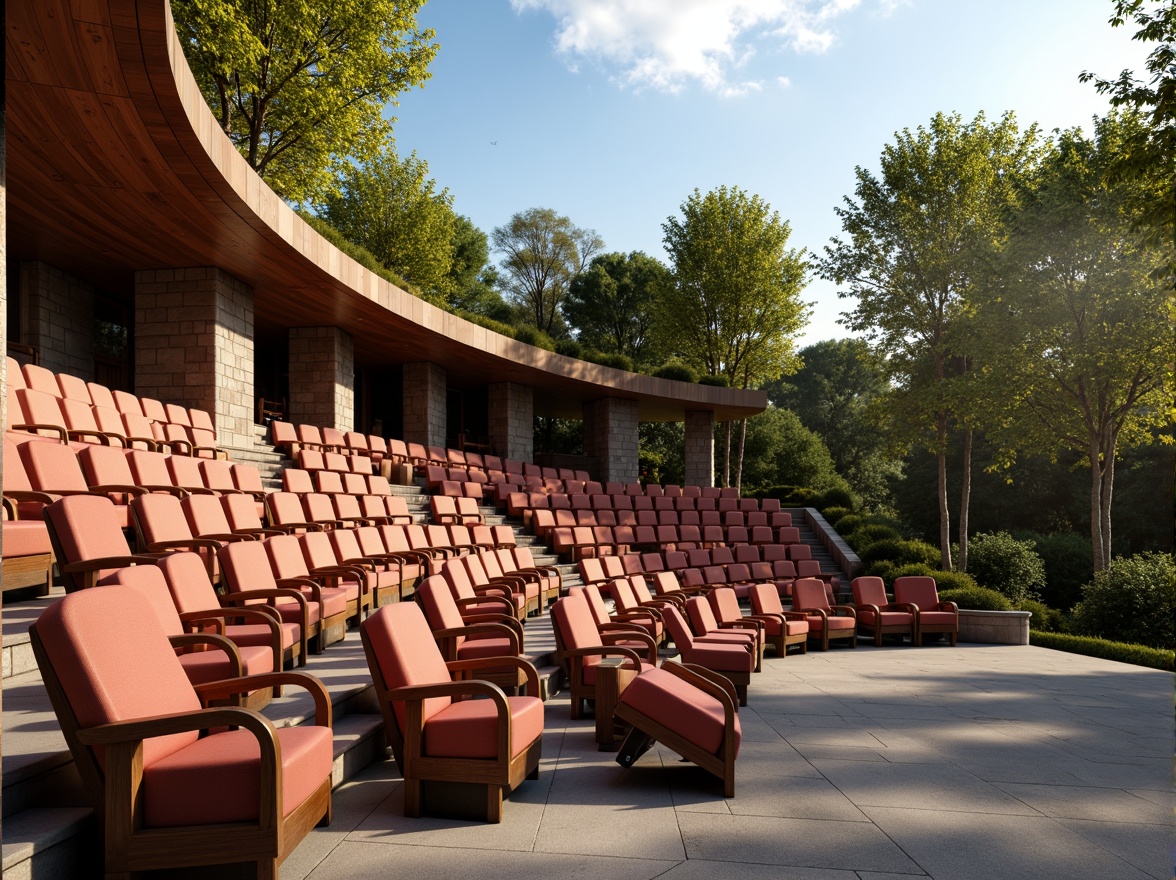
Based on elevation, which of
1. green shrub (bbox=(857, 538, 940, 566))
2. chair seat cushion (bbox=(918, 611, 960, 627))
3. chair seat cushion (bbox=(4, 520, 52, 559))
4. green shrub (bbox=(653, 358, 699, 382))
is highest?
green shrub (bbox=(653, 358, 699, 382))

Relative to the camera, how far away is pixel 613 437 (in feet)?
71.4

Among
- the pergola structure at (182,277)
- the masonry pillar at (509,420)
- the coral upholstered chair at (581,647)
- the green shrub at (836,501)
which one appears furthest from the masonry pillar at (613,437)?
the coral upholstered chair at (581,647)

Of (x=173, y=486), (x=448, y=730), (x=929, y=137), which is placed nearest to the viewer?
(x=448, y=730)

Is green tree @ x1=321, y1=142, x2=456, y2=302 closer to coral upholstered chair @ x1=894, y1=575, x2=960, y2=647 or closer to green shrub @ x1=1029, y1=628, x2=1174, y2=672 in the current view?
coral upholstered chair @ x1=894, y1=575, x2=960, y2=647

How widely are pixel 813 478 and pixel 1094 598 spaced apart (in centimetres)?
1980

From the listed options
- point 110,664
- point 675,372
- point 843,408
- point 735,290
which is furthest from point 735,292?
point 110,664

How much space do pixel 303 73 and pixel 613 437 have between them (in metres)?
12.0

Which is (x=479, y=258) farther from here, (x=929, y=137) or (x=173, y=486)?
(x=173, y=486)

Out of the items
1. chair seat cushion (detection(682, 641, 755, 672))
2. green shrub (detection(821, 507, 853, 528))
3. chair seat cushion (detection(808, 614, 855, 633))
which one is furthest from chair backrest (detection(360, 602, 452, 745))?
green shrub (detection(821, 507, 853, 528))

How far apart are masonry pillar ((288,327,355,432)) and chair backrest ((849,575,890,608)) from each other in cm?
1023

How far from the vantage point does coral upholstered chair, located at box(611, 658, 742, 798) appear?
156 inches

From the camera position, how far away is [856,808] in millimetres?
3793

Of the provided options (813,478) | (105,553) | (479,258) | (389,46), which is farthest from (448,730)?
(479,258)

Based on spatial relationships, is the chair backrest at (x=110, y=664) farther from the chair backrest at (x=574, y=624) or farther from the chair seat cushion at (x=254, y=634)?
the chair backrest at (x=574, y=624)
